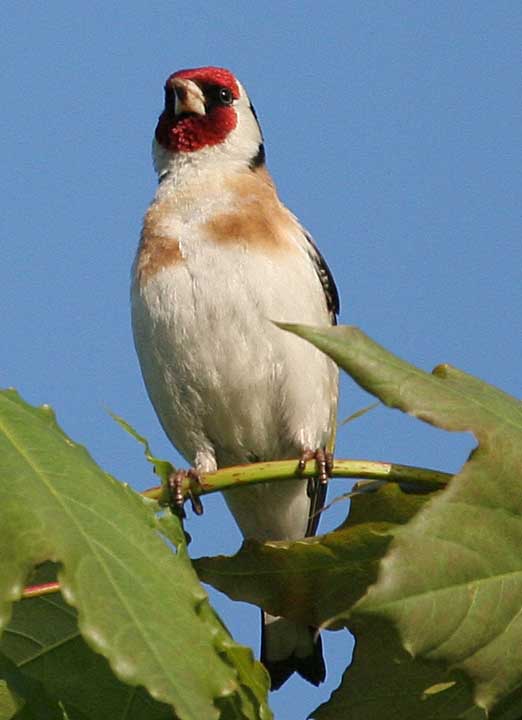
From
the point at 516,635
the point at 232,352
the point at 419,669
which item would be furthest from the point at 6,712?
the point at 232,352

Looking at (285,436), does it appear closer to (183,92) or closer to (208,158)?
(208,158)

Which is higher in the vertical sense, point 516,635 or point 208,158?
point 208,158

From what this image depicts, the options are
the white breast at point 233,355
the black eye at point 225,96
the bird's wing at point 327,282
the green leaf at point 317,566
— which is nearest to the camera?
the green leaf at point 317,566

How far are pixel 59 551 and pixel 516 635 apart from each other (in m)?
0.67

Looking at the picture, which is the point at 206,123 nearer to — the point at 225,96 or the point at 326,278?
the point at 225,96

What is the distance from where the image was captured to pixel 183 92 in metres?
6.09

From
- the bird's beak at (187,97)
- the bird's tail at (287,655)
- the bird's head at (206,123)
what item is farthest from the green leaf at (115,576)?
the bird's beak at (187,97)

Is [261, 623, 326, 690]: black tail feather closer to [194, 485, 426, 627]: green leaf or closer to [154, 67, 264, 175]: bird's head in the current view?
[154, 67, 264, 175]: bird's head

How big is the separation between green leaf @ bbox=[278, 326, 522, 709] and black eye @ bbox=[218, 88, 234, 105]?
14.4 feet

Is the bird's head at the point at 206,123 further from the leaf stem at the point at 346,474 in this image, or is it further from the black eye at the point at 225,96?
the leaf stem at the point at 346,474

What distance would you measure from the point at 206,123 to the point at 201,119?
0.03 metres

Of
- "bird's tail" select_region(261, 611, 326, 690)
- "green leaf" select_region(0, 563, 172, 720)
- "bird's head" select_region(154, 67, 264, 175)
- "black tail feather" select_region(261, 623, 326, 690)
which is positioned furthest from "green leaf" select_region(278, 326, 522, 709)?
"bird's head" select_region(154, 67, 264, 175)

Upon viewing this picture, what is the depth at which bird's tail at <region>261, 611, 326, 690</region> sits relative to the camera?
4.75m

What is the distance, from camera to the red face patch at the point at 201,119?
594 cm
